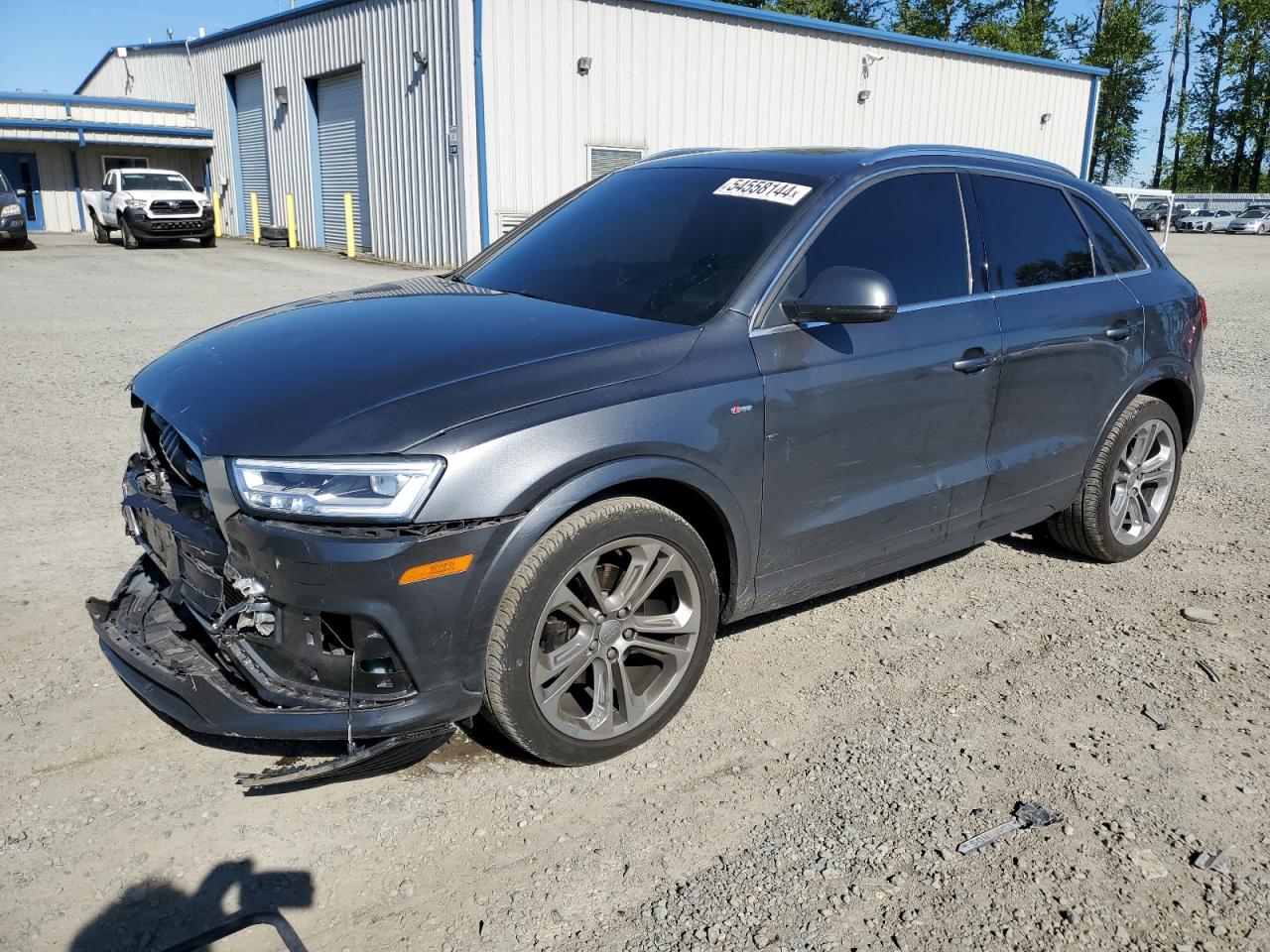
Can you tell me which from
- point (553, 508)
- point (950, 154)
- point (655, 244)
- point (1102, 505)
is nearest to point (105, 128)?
point (655, 244)

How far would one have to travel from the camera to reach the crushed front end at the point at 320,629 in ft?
8.40

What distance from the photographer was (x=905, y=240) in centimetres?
376

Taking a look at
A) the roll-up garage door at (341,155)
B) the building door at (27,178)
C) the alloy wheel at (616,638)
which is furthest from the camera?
the building door at (27,178)

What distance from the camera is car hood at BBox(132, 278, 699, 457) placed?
2.67 metres

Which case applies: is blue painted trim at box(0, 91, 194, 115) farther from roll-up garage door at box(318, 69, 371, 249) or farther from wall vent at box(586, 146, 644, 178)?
wall vent at box(586, 146, 644, 178)

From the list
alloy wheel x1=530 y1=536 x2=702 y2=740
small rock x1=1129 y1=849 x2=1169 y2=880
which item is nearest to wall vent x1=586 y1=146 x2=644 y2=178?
alloy wheel x1=530 y1=536 x2=702 y2=740

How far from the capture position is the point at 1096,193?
15.6 ft

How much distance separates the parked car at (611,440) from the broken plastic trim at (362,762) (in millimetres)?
55

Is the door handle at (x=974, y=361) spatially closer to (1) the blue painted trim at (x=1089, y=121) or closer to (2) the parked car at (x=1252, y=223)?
(1) the blue painted trim at (x=1089, y=121)

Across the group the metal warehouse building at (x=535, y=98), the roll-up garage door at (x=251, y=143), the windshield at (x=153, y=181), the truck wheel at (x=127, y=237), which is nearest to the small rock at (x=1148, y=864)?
the metal warehouse building at (x=535, y=98)

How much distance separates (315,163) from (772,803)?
24380 millimetres

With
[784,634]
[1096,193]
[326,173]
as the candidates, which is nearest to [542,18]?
[326,173]

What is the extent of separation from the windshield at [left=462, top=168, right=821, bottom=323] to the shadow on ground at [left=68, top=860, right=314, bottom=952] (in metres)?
1.97

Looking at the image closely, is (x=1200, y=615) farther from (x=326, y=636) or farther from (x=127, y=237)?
(x=127, y=237)
